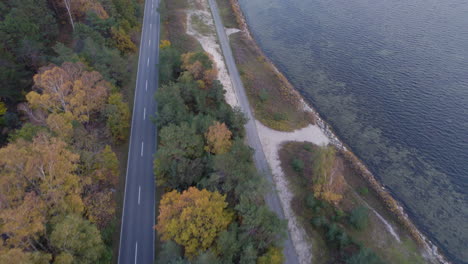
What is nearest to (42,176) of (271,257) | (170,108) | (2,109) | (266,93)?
(170,108)

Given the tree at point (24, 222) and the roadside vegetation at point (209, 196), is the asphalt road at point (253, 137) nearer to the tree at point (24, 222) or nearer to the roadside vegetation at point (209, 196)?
the roadside vegetation at point (209, 196)

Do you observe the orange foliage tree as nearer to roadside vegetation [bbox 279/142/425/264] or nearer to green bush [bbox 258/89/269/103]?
green bush [bbox 258/89/269/103]

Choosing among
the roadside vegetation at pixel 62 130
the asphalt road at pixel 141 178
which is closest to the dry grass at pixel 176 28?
the asphalt road at pixel 141 178

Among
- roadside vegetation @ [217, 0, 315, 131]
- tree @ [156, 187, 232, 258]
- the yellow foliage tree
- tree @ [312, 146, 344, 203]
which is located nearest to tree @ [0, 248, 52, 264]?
tree @ [156, 187, 232, 258]

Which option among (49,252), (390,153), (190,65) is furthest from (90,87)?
(390,153)

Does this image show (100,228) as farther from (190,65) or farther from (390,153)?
(390,153)

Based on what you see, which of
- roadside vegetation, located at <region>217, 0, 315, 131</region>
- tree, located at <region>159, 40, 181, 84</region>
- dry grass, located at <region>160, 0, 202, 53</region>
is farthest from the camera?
dry grass, located at <region>160, 0, 202, 53</region>
